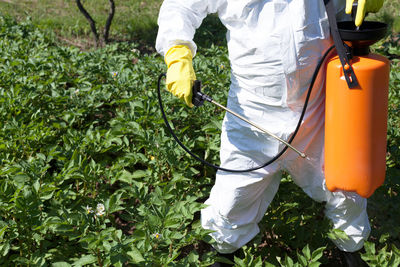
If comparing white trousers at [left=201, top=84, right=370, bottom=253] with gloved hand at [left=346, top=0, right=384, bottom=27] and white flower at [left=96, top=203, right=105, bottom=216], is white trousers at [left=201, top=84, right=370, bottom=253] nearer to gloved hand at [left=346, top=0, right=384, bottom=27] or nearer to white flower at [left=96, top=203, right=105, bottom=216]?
gloved hand at [left=346, top=0, right=384, bottom=27]

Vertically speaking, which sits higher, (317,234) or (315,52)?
(315,52)

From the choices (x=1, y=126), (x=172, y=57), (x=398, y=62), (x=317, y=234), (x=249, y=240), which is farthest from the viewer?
(x=398, y=62)

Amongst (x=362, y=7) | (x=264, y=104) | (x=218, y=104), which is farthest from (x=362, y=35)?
(x=218, y=104)

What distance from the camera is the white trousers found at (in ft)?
6.23

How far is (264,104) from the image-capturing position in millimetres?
1873

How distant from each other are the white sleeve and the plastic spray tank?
552 millimetres

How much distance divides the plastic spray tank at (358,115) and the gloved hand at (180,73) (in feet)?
1.75

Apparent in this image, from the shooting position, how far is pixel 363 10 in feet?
5.40

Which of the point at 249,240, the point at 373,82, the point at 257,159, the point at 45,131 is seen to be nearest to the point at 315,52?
the point at 373,82

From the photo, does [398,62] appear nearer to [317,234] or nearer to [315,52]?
[317,234]

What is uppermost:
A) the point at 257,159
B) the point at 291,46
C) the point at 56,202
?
the point at 291,46

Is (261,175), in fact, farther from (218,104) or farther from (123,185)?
(123,185)

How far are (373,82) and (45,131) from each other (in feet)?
6.93

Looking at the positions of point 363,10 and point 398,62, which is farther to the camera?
point 398,62
